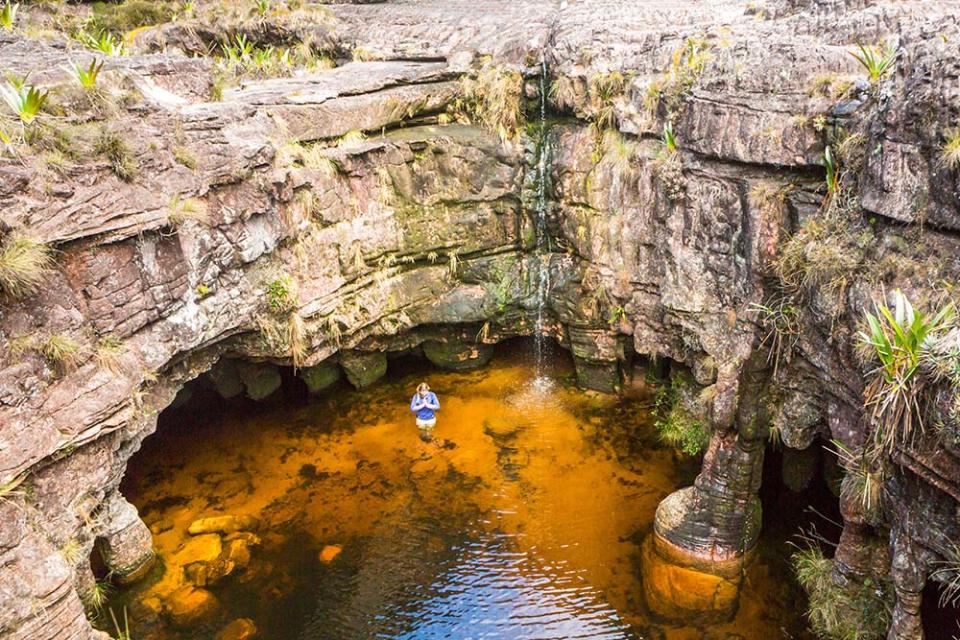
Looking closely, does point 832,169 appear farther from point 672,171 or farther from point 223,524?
point 223,524

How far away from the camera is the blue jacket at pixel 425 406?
37.9ft

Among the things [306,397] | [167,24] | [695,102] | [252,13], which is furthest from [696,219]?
[167,24]

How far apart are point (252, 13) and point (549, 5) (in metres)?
6.36

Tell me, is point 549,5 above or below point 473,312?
above

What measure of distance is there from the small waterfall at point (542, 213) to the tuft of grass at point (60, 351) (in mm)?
7614

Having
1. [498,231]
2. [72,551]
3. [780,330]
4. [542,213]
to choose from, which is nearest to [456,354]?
[498,231]

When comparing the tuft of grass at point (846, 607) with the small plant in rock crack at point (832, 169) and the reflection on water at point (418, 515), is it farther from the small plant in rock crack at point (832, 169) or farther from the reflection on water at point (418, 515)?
the small plant in rock crack at point (832, 169)

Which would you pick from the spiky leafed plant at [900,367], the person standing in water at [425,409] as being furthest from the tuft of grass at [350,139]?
the spiky leafed plant at [900,367]

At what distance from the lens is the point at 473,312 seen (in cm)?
1267

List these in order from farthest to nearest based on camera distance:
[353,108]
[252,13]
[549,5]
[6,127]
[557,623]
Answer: [252,13] → [549,5] → [353,108] → [557,623] → [6,127]

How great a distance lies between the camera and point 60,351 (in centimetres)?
736

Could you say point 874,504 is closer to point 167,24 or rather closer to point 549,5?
point 549,5

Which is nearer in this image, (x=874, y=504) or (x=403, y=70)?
(x=874, y=504)

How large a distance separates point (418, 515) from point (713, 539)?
4.08 meters
